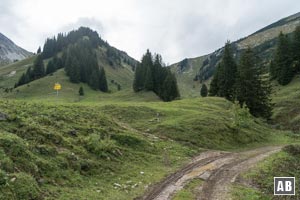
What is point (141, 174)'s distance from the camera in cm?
2795

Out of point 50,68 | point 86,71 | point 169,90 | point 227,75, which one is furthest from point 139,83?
point 50,68

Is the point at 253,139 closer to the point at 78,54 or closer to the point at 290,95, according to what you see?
the point at 290,95

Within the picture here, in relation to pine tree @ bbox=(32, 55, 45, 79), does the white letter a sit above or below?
below

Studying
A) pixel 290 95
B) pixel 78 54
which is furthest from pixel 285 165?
pixel 78 54

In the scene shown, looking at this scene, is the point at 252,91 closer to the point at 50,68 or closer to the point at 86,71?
the point at 86,71

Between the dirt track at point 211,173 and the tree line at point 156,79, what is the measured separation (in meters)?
71.4

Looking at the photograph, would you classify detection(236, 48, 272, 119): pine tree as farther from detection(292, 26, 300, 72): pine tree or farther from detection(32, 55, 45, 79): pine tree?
detection(32, 55, 45, 79): pine tree

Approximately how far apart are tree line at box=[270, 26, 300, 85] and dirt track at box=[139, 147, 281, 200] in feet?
211

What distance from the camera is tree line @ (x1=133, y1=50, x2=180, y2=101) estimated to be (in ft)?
369

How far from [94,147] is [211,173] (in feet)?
32.4

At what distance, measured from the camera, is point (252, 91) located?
69.9 meters

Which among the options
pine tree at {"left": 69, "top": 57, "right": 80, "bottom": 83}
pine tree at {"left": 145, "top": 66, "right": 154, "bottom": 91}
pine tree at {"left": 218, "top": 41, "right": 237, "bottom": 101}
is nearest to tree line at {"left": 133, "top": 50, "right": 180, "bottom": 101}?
pine tree at {"left": 145, "top": 66, "right": 154, "bottom": 91}

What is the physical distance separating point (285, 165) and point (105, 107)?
3080cm

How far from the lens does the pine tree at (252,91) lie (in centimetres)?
7000
